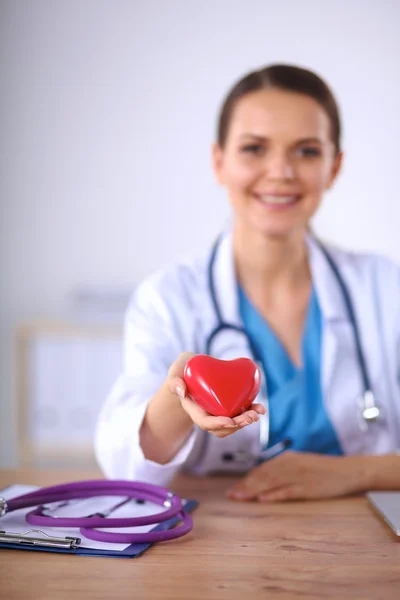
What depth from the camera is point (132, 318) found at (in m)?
1.27

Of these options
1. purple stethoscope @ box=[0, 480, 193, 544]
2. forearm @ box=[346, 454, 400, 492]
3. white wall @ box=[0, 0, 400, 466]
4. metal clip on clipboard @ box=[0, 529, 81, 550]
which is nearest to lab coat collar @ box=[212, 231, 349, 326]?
forearm @ box=[346, 454, 400, 492]

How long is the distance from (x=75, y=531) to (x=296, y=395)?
0.59 metres

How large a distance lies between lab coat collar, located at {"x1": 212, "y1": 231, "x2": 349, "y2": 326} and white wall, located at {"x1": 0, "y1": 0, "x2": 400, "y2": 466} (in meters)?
1.61

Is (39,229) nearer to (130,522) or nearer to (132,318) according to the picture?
(132,318)

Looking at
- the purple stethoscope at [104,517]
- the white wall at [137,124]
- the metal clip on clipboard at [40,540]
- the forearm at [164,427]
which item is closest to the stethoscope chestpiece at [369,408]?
the forearm at [164,427]

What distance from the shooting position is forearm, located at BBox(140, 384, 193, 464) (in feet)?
2.98

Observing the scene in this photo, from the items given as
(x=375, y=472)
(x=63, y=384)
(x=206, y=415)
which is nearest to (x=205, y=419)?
(x=206, y=415)

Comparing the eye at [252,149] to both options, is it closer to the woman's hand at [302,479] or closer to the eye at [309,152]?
the eye at [309,152]

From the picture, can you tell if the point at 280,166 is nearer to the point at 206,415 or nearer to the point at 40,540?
the point at 206,415

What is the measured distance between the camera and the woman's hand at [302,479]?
94 cm

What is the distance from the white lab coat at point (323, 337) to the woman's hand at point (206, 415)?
0.24 metres

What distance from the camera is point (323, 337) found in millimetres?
1298

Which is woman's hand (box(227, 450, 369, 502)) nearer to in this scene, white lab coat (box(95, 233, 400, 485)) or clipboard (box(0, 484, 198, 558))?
clipboard (box(0, 484, 198, 558))

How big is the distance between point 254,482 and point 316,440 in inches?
12.6
